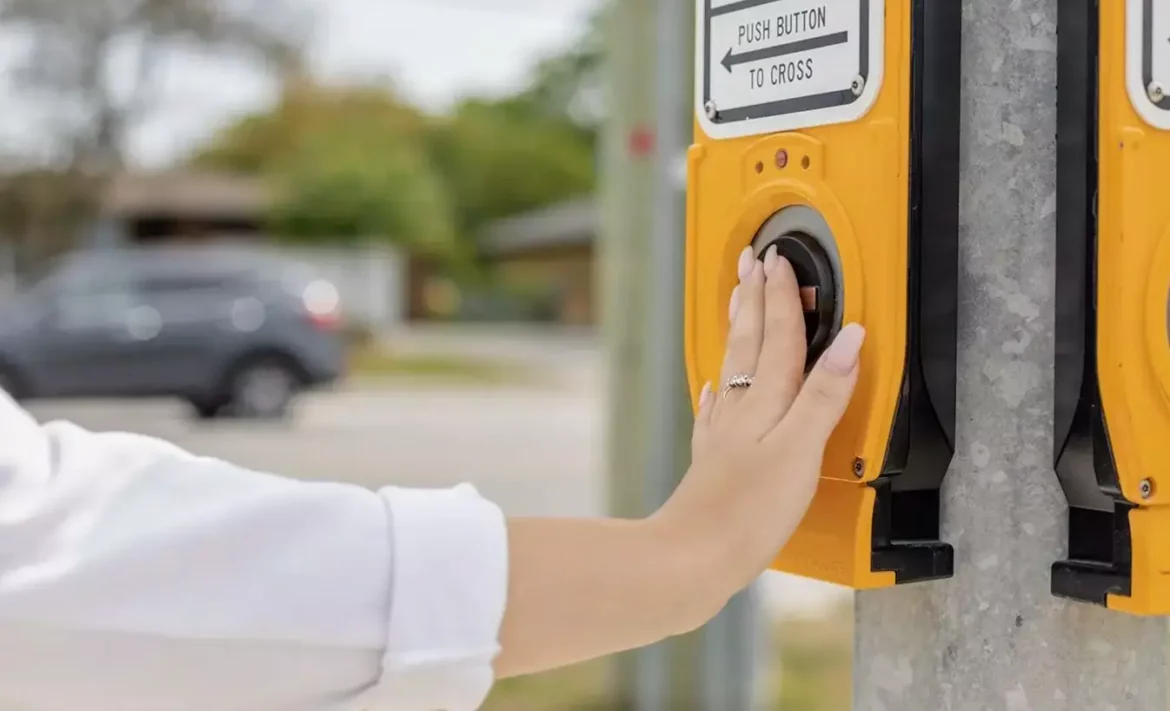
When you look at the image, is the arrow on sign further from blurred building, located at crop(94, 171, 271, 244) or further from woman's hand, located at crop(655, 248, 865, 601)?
blurred building, located at crop(94, 171, 271, 244)

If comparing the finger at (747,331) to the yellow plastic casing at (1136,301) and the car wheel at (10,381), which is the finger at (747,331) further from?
the car wheel at (10,381)

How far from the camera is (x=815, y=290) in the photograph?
1072 mm

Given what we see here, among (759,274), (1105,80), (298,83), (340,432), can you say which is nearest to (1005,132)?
(1105,80)

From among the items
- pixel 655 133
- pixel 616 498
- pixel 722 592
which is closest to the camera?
pixel 722 592

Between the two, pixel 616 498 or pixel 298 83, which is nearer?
pixel 616 498

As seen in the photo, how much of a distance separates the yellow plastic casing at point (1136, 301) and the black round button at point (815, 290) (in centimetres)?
19

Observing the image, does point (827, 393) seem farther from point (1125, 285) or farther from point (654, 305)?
point (654, 305)

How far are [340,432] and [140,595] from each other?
11.2 metres

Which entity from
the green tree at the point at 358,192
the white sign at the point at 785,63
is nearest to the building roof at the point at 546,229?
the green tree at the point at 358,192

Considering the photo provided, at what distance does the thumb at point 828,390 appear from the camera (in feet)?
3.25

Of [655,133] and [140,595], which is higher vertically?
[655,133]

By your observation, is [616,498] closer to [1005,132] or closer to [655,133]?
[655,133]

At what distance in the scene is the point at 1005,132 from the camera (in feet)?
3.48

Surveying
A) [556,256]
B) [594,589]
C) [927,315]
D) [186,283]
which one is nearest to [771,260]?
[927,315]
